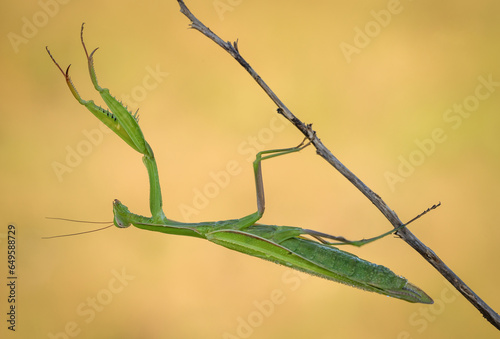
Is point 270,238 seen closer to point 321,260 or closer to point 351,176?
point 321,260

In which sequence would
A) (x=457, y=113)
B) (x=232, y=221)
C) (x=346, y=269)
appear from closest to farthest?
(x=346, y=269), (x=232, y=221), (x=457, y=113)

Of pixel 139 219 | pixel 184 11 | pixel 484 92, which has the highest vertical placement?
pixel 184 11

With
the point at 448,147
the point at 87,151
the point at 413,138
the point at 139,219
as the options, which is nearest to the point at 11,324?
the point at 87,151

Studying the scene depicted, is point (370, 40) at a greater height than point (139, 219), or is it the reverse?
point (370, 40)

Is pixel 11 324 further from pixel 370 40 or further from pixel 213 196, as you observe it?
pixel 370 40

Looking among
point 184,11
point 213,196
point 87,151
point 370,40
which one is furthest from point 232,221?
point 370,40

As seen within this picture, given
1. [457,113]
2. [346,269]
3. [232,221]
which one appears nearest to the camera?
[346,269]

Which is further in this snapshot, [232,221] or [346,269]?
[232,221]
